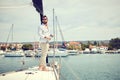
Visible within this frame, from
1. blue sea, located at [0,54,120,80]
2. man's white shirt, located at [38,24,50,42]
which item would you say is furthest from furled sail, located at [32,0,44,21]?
blue sea, located at [0,54,120,80]

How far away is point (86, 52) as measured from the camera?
443 ft

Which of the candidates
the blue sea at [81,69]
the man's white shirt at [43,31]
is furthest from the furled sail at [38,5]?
the blue sea at [81,69]

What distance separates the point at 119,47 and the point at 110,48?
27.0ft

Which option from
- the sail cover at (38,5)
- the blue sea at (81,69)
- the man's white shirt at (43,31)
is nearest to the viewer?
the man's white shirt at (43,31)

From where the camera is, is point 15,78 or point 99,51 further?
point 99,51

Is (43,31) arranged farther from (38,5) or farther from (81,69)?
(81,69)

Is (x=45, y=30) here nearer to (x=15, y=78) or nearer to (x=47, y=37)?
(x=47, y=37)

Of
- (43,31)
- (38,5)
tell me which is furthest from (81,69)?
(43,31)

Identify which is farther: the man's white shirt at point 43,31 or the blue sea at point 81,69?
the blue sea at point 81,69

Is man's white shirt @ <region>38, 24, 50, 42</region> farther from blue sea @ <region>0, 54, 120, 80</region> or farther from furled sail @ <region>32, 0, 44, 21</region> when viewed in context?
blue sea @ <region>0, 54, 120, 80</region>

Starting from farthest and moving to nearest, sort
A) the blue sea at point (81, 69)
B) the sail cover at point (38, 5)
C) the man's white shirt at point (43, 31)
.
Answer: the blue sea at point (81, 69)
the sail cover at point (38, 5)
the man's white shirt at point (43, 31)

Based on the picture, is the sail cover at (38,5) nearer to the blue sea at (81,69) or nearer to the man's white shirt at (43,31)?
the man's white shirt at (43,31)

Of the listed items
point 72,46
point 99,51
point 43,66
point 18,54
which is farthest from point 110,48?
point 43,66

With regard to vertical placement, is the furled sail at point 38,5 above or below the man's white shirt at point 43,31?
above
